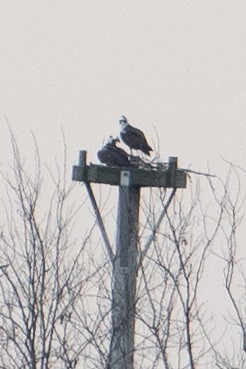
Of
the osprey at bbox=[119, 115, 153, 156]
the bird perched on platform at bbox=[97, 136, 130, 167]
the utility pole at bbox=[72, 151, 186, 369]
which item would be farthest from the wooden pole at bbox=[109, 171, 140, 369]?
the osprey at bbox=[119, 115, 153, 156]

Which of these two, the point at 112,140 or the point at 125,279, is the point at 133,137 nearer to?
the point at 112,140

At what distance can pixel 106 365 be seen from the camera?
14.5m

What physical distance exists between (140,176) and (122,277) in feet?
6.45

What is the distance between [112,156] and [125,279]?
274cm

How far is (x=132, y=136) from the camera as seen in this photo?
20469 millimetres

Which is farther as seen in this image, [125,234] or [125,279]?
[125,234]

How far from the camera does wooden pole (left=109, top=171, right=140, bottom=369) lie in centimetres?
1488

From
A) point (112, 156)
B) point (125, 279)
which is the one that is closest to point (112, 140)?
point (112, 156)

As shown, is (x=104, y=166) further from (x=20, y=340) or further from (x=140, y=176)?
(x=20, y=340)

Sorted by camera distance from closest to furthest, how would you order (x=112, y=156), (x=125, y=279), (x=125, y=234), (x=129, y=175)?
(x=125, y=279)
(x=125, y=234)
(x=129, y=175)
(x=112, y=156)

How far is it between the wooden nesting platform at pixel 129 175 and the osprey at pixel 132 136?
1.58 m

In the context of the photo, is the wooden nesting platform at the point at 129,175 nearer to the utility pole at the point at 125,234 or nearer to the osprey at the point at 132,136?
the utility pole at the point at 125,234

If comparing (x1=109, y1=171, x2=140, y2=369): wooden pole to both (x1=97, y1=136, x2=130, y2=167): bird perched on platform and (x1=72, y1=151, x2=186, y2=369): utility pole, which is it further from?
(x1=97, y1=136, x2=130, y2=167): bird perched on platform

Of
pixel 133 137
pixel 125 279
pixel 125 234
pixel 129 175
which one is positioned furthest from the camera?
pixel 133 137
